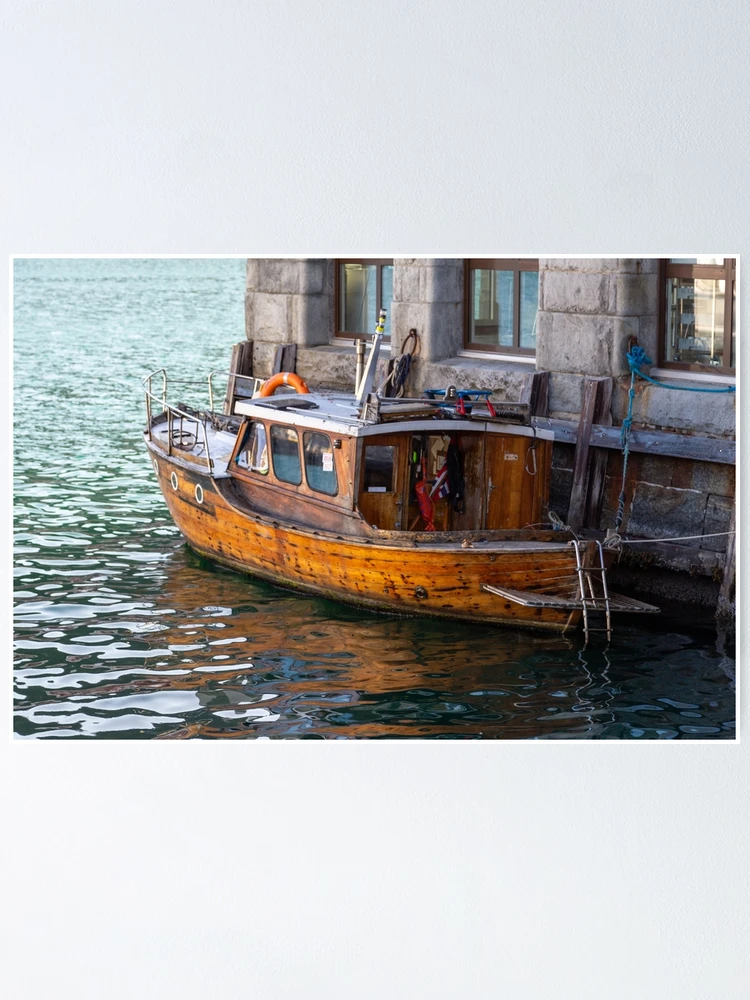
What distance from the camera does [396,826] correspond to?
4.82m

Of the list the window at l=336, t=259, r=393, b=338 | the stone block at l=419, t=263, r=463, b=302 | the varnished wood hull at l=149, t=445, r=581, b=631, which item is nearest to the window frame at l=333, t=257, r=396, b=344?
the window at l=336, t=259, r=393, b=338

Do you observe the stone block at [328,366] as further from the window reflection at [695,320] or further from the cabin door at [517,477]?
the window reflection at [695,320]

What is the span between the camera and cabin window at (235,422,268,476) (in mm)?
6496

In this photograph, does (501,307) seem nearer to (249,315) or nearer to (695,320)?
(695,320)

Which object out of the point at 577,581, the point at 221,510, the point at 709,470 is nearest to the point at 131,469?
the point at 221,510

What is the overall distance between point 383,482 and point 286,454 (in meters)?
0.51

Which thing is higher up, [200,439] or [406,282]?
[406,282]

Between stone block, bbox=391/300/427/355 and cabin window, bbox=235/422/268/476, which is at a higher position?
stone block, bbox=391/300/427/355

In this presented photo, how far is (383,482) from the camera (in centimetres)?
612

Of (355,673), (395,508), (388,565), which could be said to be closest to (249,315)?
(395,508)

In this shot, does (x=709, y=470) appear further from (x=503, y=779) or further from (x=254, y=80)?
(x=254, y=80)

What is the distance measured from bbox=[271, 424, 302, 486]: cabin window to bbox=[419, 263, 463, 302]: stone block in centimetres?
84

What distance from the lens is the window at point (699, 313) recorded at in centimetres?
494

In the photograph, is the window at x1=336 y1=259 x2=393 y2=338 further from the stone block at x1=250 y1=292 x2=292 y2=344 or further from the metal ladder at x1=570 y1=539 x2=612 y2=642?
the metal ladder at x1=570 y1=539 x2=612 y2=642
